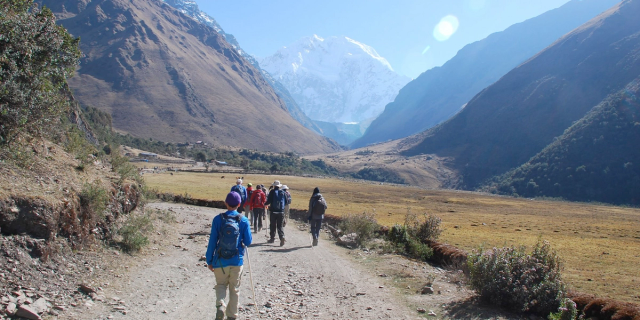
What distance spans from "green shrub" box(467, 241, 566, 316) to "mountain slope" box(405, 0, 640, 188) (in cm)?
14552

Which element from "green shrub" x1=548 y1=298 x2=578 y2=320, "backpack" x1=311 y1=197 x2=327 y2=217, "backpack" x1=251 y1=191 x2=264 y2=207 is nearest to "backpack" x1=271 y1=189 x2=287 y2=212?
"backpack" x1=311 y1=197 x2=327 y2=217

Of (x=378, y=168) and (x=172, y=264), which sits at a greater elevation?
(x=378, y=168)

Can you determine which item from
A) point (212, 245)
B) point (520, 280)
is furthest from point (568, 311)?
point (212, 245)

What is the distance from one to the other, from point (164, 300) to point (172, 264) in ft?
8.62

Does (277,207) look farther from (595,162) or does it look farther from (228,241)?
(595,162)

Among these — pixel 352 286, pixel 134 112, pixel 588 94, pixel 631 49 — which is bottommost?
pixel 352 286

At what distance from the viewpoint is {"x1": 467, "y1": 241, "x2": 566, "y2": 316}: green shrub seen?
693 cm

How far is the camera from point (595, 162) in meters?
112

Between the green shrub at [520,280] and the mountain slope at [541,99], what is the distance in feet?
477

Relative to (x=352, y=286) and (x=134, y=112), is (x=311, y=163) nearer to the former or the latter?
(x=134, y=112)

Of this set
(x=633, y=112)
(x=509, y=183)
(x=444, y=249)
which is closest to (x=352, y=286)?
(x=444, y=249)

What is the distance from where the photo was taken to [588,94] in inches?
6024

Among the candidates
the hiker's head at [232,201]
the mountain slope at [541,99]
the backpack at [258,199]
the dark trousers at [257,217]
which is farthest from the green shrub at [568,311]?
the mountain slope at [541,99]

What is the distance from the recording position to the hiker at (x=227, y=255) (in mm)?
5914
